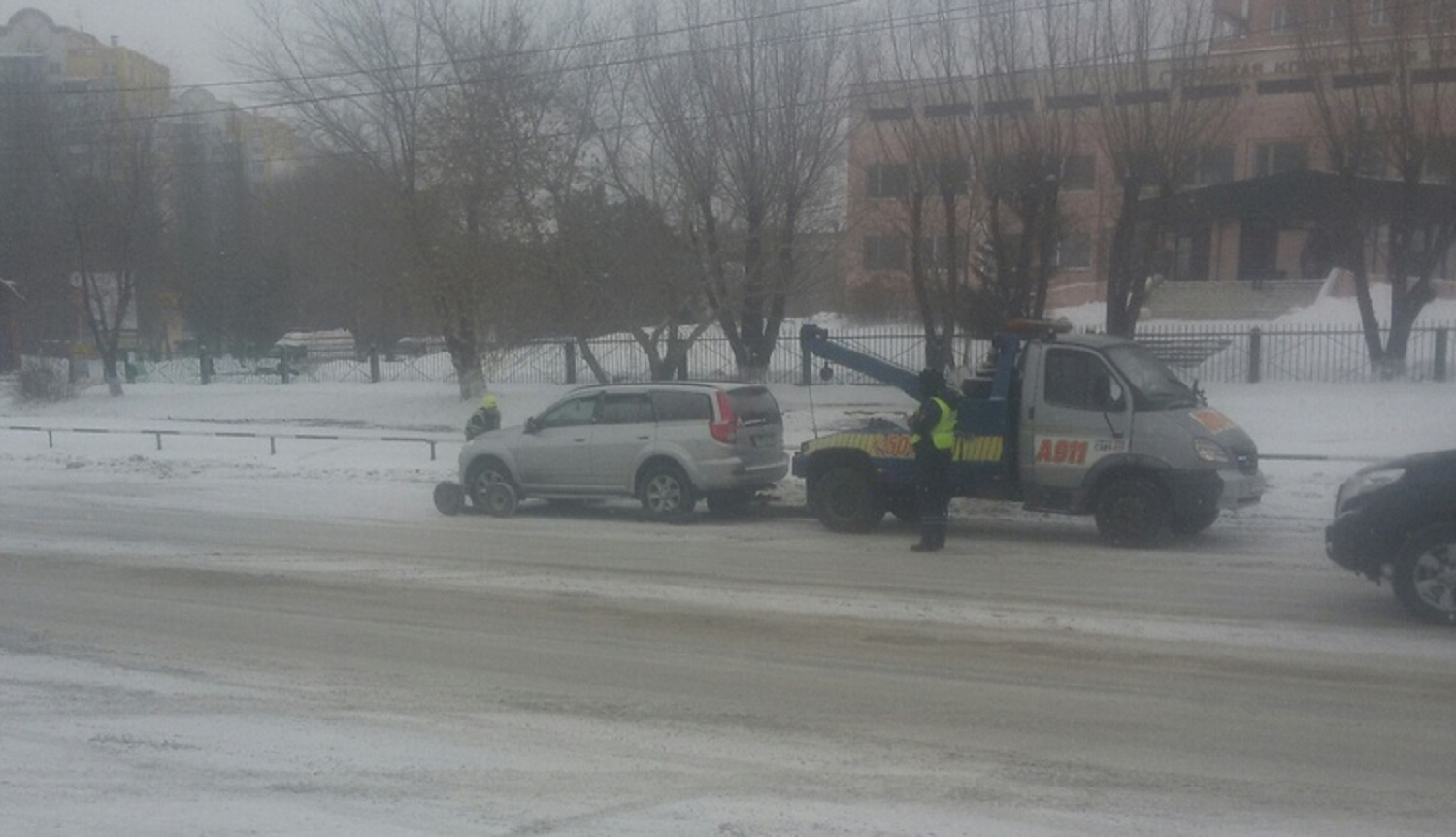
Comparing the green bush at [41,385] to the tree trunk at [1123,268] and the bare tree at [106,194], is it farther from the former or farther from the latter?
the tree trunk at [1123,268]

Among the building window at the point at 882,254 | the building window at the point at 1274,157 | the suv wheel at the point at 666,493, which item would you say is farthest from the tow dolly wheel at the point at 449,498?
the building window at the point at 1274,157

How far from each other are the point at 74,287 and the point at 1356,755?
5473cm

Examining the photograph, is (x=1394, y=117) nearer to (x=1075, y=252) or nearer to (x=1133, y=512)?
(x=1075, y=252)

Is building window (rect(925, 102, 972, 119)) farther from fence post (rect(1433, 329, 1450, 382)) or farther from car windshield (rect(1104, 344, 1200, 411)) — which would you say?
car windshield (rect(1104, 344, 1200, 411))

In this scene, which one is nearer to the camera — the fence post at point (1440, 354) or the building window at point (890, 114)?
the fence post at point (1440, 354)

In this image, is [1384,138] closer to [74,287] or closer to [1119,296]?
[1119,296]

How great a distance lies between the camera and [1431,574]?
10289mm

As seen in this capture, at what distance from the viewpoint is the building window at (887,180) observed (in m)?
32.4

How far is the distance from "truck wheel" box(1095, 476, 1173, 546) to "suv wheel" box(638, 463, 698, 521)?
5012mm

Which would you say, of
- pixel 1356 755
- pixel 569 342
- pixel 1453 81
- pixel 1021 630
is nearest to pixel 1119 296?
pixel 1453 81

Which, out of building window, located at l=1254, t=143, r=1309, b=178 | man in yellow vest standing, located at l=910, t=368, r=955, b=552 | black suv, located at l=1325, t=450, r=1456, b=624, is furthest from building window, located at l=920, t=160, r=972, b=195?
building window, located at l=1254, t=143, r=1309, b=178

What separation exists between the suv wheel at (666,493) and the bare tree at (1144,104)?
1594cm

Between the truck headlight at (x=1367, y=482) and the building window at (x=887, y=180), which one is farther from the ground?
the building window at (x=887, y=180)

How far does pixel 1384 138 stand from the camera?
31141 mm
